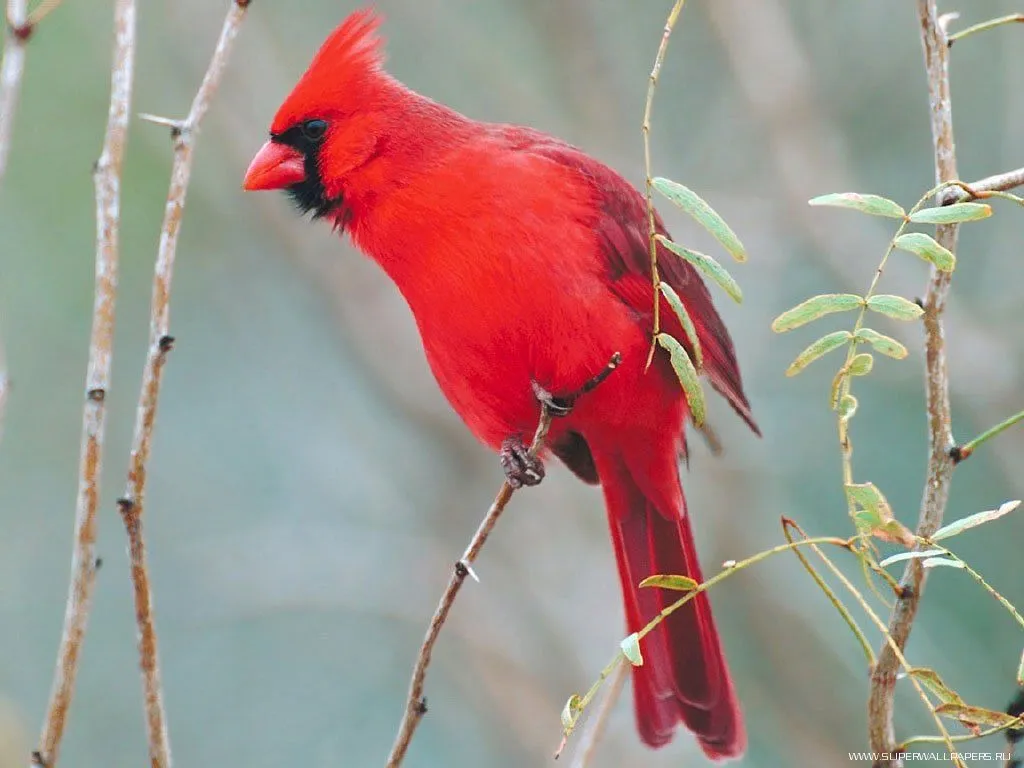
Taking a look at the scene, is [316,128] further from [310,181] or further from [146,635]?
[146,635]

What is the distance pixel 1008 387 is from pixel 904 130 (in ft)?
4.20

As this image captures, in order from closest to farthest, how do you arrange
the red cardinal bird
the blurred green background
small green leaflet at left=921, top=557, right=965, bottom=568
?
1. small green leaflet at left=921, top=557, right=965, bottom=568
2. the red cardinal bird
3. the blurred green background

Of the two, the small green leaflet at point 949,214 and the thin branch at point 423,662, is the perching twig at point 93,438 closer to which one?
the thin branch at point 423,662

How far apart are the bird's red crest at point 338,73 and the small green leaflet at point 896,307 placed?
781mm

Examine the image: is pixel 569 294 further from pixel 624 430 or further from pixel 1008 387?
pixel 1008 387

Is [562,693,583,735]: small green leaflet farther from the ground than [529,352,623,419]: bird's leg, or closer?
closer

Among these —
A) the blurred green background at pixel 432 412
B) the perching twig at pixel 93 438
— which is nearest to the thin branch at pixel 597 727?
the perching twig at pixel 93 438

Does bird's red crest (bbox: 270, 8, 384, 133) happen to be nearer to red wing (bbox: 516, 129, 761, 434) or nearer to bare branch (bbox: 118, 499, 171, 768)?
red wing (bbox: 516, 129, 761, 434)

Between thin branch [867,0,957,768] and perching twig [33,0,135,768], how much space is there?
0.67m

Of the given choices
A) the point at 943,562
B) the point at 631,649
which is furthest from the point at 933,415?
the point at 631,649

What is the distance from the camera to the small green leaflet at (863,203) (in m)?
1.04

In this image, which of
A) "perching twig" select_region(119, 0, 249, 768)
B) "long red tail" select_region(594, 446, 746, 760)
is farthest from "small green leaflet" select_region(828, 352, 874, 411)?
"long red tail" select_region(594, 446, 746, 760)

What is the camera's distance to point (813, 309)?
1.13m

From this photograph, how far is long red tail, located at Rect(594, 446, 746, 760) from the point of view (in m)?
1.74
